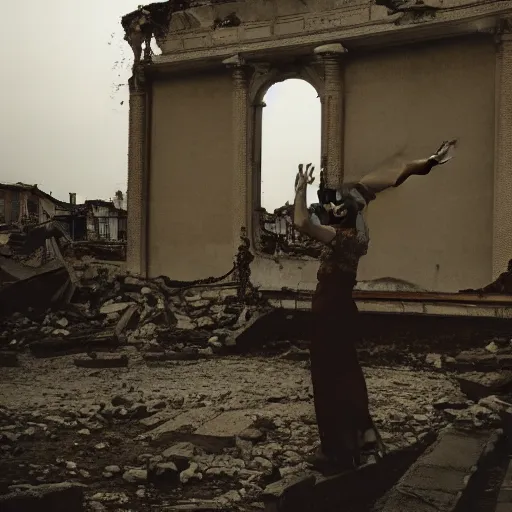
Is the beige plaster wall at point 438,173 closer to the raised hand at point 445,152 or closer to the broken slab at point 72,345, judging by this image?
the raised hand at point 445,152

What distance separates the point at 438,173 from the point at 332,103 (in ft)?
4.67

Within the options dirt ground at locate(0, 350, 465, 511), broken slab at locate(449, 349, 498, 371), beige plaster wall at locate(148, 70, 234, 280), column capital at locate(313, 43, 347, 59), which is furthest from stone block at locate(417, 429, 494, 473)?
column capital at locate(313, 43, 347, 59)

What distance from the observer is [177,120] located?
6121 millimetres

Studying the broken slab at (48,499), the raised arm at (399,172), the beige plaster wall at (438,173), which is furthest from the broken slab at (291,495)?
the beige plaster wall at (438,173)

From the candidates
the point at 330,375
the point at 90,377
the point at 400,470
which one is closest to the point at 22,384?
the point at 90,377

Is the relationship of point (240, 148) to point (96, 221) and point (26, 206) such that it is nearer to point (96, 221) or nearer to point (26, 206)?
point (96, 221)

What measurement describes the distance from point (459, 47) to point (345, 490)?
3.30 meters

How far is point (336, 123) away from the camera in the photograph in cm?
545

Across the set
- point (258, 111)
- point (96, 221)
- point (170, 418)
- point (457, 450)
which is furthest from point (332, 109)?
point (457, 450)

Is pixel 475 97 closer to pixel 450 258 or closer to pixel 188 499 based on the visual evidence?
pixel 450 258

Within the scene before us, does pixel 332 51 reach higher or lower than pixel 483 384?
higher

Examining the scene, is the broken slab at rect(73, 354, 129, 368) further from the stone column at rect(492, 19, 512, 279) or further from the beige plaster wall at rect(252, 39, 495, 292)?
the stone column at rect(492, 19, 512, 279)

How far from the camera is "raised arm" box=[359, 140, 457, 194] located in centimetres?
391

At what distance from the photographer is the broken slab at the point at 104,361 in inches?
193
